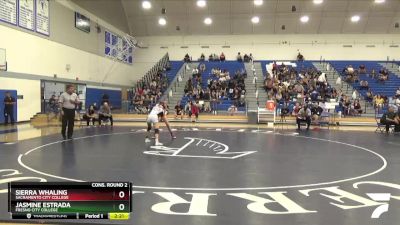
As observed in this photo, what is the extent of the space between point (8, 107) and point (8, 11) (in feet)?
15.1

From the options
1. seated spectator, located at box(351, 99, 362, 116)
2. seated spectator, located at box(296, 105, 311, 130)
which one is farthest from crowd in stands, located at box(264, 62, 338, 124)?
seated spectator, located at box(351, 99, 362, 116)

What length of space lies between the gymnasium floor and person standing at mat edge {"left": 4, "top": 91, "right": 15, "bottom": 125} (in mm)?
6640

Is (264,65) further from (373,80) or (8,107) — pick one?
(8,107)

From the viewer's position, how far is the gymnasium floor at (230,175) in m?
4.51

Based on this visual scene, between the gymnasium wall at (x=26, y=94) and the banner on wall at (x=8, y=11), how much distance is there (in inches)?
112

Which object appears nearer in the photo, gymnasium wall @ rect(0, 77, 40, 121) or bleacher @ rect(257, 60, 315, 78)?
gymnasium wall @ rect(0, 77, 40, 121)

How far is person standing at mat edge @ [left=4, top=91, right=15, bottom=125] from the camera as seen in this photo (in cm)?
1758

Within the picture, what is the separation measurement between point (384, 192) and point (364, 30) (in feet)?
101

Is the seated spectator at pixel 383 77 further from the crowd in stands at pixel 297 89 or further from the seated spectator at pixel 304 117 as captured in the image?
the seated spectator at pixel 304 117

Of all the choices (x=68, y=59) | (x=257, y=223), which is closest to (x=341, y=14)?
(x=68, y=59)

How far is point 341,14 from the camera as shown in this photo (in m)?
30.7

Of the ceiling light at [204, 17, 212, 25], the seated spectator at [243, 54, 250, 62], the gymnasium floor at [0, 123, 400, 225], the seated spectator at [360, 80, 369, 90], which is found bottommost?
the gymnasium floor at [0, 123, 400, 225]

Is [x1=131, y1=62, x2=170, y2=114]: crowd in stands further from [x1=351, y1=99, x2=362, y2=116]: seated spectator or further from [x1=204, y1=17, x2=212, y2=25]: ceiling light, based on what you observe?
[x1=351, y1=99, x2=362, y2=116]: seated spectator
